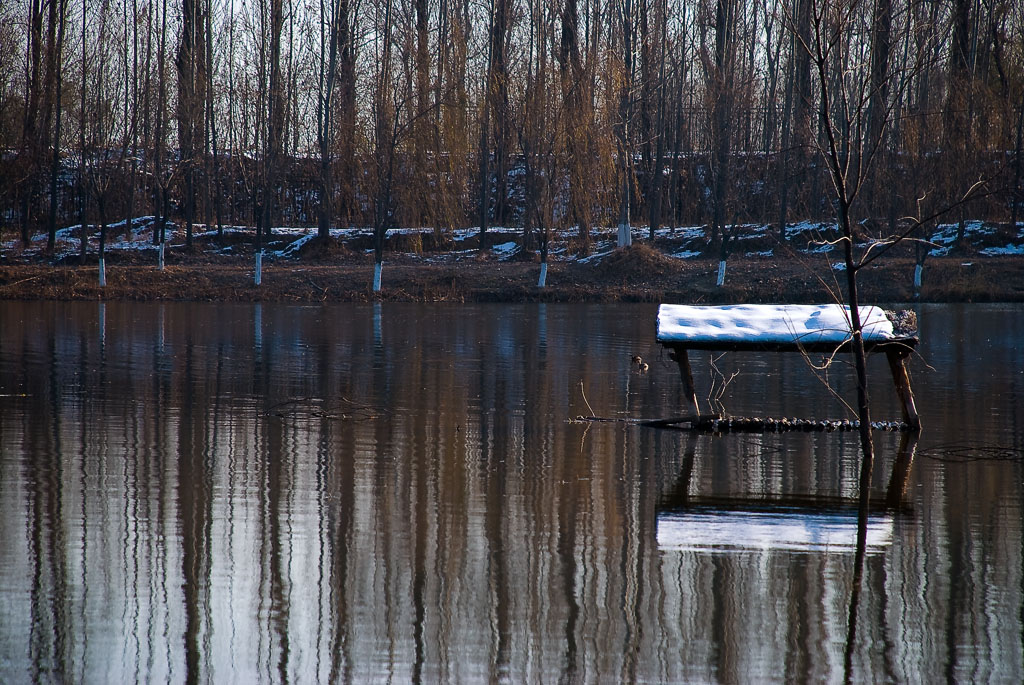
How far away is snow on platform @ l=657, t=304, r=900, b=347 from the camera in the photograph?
1098 cm

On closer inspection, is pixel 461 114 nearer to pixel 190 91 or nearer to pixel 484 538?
pixel 190 91

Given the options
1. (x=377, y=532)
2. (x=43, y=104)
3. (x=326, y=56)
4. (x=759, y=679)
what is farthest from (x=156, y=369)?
(x=326, y=56)

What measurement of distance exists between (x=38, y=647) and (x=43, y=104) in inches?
1615

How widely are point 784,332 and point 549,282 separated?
26.2 m

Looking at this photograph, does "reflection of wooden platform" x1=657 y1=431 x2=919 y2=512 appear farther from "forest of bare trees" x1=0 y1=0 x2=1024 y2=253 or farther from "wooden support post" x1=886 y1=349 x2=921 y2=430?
"forest of bare trees" x1=0 y1=0 x2=1024 y2=253

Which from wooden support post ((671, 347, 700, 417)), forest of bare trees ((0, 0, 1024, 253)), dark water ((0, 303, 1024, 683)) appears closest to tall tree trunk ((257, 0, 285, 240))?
forest of bare trees ((0, 0, 1024, 253))

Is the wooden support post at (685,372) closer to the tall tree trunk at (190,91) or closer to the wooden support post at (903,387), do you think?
the wooden support post at (903,387)

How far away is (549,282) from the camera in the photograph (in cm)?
3719

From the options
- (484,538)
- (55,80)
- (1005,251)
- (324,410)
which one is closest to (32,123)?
(55,80)

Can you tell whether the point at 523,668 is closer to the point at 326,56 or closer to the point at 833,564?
the point at 833,564

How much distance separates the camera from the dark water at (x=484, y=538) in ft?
17.6

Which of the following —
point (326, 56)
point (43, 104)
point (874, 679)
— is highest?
point (326, 56)

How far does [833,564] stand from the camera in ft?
22.2

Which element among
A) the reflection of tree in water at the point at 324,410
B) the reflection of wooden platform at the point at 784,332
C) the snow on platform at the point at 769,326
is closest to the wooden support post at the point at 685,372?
the reflection of wooden platform at the point at 784,332
